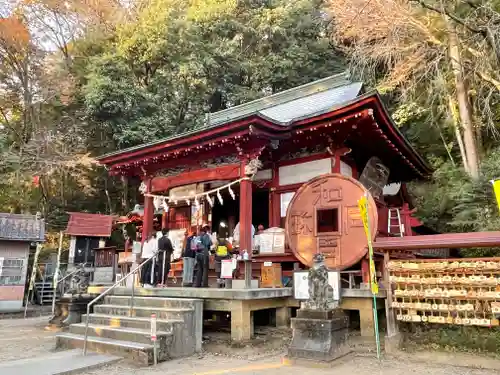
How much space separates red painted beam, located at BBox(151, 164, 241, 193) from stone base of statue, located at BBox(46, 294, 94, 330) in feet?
12.0

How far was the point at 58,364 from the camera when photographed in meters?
6.49

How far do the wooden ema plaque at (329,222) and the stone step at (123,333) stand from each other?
3992 millimetres

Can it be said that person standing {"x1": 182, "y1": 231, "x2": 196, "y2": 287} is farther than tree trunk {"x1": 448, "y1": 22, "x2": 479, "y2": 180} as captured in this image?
No

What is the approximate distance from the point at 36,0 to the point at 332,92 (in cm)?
1872

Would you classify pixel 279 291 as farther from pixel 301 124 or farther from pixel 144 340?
pixel 301 124

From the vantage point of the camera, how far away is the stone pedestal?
21.2 feet

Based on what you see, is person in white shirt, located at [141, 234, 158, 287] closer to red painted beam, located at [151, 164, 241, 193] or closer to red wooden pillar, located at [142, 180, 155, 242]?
red wooden pillar, located at [142, 180, 155, 242]

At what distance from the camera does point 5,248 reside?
16891mm

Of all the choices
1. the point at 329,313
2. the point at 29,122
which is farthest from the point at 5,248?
the point at 329,313

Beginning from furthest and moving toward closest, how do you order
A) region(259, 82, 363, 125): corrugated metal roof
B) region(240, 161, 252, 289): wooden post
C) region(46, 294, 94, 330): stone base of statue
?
region(259, 82, 363, 125): corrugated metal roof → region(46, 294, 94, 330): stone base of statue → region(240, 161, 252, 289): wooden post

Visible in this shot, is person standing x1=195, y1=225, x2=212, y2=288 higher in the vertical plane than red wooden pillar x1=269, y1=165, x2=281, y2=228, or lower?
lower

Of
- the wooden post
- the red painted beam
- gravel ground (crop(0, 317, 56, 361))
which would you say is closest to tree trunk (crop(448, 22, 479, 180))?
the wooden post

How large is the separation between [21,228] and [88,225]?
423 centimetres

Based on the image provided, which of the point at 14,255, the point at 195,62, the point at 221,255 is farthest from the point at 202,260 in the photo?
the point at 195,62
